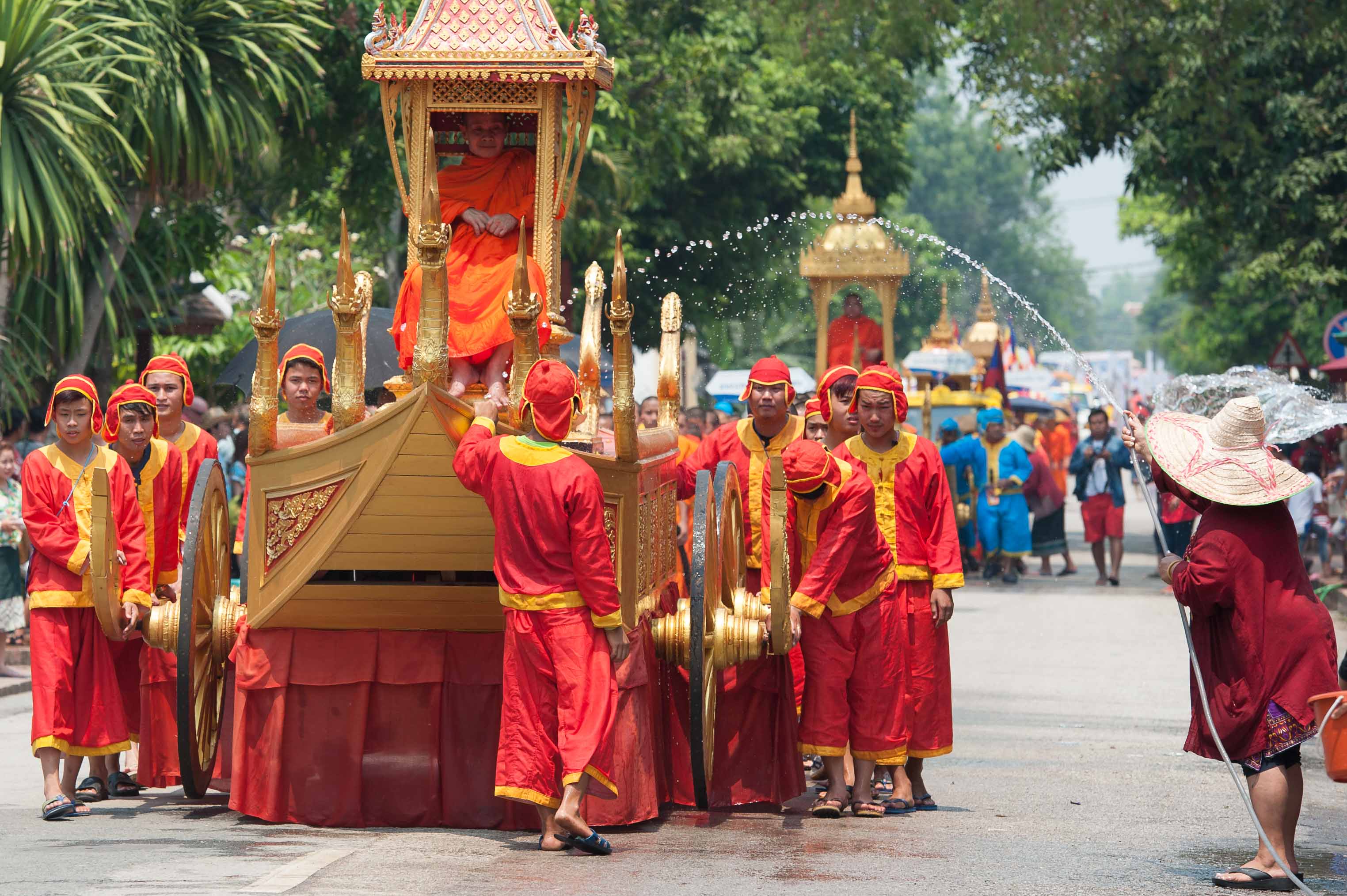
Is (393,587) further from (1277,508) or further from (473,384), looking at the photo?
(1277,508)

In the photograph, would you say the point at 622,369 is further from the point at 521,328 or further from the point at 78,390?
the point at 78,390

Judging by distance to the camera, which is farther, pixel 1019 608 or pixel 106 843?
pixel 1019 608

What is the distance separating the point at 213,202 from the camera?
59.9 feet

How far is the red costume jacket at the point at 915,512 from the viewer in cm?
853

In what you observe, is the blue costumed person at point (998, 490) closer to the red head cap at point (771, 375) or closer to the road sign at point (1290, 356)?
the road sign at point (1290, 356)

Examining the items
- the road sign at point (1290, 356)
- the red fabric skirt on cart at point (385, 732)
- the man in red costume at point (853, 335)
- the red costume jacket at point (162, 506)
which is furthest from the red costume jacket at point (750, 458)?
the road sign at point (1290, 356)

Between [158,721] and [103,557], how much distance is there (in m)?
1.17

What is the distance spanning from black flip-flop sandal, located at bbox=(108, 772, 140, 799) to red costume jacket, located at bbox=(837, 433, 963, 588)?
138 inches

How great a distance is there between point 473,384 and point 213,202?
10.5 metres

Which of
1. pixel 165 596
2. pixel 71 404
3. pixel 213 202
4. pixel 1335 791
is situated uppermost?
pixel 213 202

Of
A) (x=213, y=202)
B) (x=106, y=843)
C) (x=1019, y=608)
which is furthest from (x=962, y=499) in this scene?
(x=106, y=843)

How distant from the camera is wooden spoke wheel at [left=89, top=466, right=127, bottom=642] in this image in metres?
7.64

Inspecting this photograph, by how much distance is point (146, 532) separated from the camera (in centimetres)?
852

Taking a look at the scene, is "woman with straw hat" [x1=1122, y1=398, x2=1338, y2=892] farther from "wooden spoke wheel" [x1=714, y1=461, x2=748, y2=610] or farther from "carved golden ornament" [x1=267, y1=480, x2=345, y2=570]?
"carved golden ornament" [x1=267, y1=480, x2=345, y2=570]
